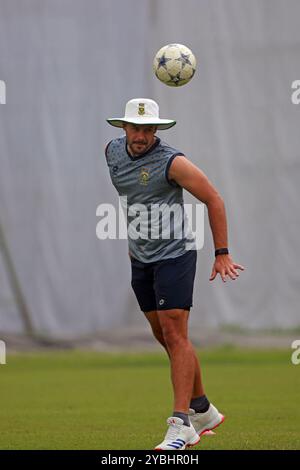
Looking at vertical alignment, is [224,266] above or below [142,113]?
A: below

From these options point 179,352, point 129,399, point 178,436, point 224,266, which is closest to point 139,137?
point 224,266

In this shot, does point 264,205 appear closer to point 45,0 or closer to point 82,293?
point 82,293

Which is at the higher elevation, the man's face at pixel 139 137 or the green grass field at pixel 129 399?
the man's face at pixel 139 137

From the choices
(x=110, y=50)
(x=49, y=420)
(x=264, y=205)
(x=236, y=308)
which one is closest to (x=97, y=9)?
(x=110, y=50)

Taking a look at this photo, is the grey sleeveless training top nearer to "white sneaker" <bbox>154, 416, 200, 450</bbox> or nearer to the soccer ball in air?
the soccer ball in air

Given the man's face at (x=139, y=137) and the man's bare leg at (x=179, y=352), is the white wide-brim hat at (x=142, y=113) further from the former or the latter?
the man's bare leg at (x=179, y=352)

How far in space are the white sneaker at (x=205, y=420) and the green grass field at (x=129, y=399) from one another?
74mm

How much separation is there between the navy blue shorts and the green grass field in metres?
0.76

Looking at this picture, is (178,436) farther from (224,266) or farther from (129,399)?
(129,399)

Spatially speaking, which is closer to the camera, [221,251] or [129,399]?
[221,251]

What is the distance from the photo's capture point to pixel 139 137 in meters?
6.34

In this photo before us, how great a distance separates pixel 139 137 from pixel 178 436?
1.60 metres

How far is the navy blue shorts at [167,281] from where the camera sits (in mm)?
6332

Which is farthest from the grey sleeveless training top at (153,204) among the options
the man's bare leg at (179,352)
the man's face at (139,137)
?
the man's bare leg at (179,352)
